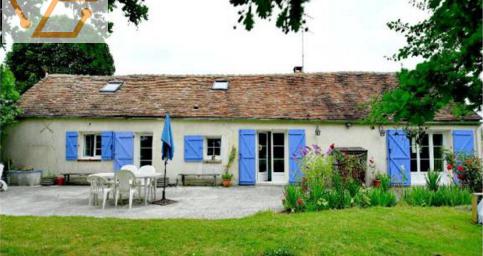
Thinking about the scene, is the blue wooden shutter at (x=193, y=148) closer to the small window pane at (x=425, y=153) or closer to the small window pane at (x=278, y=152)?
the small window pane at (x=278, y=152)

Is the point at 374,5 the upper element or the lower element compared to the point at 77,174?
upper

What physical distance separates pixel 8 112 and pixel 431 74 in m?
13.7

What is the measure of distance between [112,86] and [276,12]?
45.0 feet

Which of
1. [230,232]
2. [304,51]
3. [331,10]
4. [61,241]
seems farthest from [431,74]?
[304,51]

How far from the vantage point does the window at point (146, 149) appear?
13.0 meters

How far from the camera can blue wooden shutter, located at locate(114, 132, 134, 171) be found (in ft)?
41.1

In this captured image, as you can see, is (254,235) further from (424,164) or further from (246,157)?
(424,164)

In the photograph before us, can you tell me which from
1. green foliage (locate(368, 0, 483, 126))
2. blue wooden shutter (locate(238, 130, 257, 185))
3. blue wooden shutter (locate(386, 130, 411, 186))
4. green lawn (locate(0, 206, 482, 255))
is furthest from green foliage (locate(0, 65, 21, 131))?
blue wooden shutter (locate(386, 130, 411, 186))

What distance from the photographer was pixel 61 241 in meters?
4.82

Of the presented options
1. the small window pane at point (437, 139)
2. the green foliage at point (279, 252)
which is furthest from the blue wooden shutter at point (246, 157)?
the green foliage at point (279, 252)

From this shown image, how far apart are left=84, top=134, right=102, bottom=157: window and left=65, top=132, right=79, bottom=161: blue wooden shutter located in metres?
0.50

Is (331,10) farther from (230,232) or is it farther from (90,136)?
(90,136)

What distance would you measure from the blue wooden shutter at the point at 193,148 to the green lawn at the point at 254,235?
21.0 ft

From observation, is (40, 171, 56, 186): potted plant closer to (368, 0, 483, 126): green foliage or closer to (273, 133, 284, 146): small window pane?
(273, 133, 284, 146): small window pane
